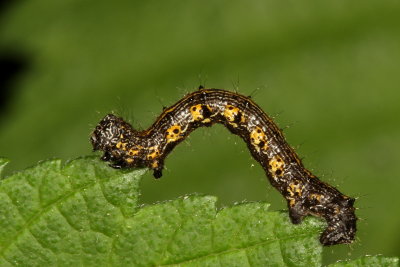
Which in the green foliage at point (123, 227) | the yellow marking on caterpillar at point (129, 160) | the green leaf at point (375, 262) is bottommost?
the green leaf at point (375, 262)

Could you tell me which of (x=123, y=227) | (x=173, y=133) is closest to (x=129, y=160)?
(x=173, y=133)

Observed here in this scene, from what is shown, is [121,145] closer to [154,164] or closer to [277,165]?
[154,164]

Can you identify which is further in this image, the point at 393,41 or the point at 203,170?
the point at 393,41

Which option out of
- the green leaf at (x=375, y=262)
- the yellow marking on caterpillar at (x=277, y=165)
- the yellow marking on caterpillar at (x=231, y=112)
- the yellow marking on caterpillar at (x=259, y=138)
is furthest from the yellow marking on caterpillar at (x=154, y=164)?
the green leaf at (x=375, y=262)

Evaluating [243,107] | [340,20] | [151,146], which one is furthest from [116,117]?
[340,20]

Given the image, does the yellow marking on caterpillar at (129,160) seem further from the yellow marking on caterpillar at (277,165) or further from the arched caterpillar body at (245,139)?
the yellow marking on caterpillar at (277,165)

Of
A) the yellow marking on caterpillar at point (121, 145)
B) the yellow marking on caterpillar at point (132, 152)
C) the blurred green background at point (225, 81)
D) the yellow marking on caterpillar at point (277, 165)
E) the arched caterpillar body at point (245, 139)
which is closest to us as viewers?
the yellow marking on caterpillar at point (121, 145)

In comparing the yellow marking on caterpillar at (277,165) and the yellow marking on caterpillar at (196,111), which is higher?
the yellow marking on caterpillar at (196,111)

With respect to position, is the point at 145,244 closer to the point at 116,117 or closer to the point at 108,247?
the point at 108,247
